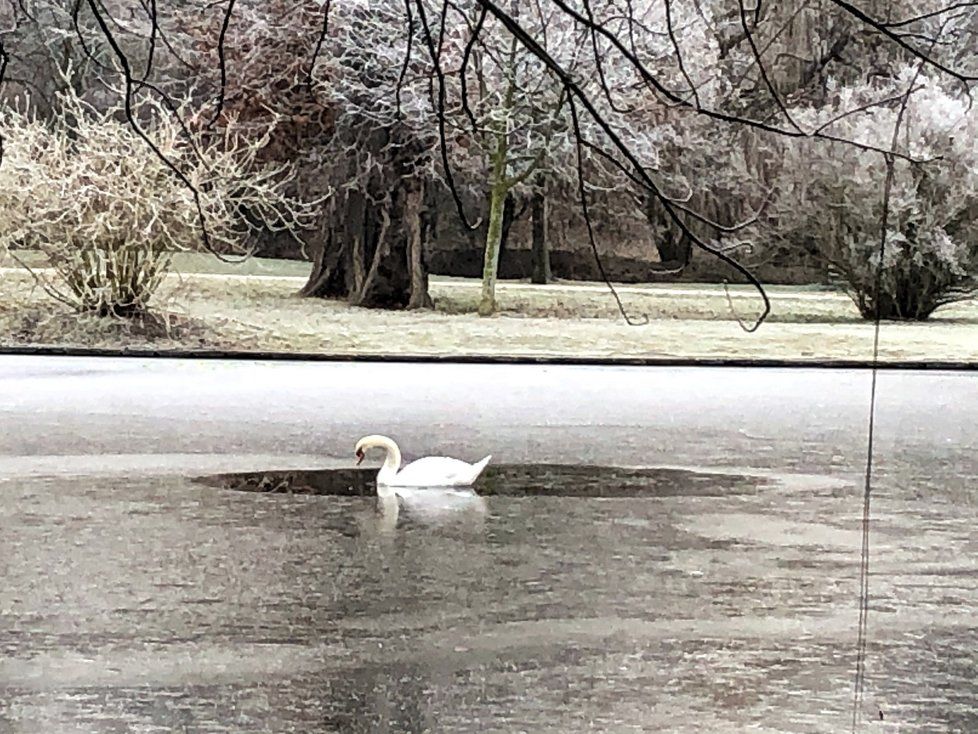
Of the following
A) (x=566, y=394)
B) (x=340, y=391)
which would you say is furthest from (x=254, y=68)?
(x=566, y=394)

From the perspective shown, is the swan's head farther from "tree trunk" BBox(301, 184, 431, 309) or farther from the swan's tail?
"tree trunk" BBox(301, 184, 431, 309)

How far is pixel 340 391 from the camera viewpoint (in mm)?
5414

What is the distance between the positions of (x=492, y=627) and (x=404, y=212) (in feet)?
10.8

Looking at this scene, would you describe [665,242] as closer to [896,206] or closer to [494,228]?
[494,228]

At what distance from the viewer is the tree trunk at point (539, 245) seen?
5.74m

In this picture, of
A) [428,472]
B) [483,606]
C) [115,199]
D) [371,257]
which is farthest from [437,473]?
[115,199]

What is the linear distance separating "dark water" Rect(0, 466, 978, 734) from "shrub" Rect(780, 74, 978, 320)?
1.41 m

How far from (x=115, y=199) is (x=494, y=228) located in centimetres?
126

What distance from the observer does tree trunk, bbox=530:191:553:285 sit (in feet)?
18.8

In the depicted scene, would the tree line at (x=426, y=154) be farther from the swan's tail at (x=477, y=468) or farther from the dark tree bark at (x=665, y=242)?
the swan's tail at (x=477, y=468)

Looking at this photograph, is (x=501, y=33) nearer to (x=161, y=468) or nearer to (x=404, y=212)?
(x=404, y=212)

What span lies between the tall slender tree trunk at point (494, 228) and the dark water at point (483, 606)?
173 cm

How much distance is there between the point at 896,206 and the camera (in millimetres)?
5270

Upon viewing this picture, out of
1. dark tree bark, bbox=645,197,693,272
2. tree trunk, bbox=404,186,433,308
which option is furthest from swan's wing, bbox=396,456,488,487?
tree trunk, bbox=404,186,433,308
